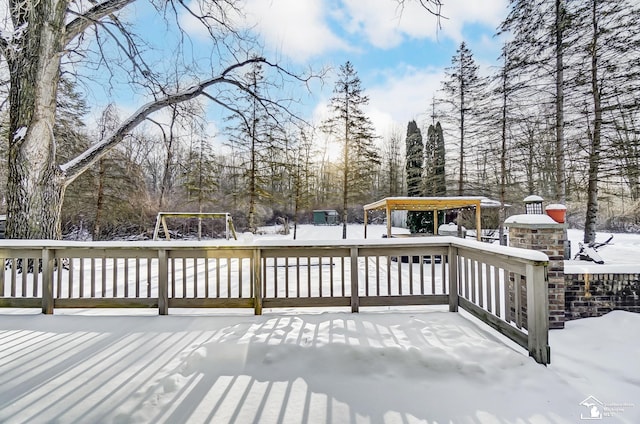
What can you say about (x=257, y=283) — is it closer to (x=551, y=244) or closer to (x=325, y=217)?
(x=551, y=244)

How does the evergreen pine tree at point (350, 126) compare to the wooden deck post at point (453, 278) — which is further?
the evergreen pine tree at point (350, 126)

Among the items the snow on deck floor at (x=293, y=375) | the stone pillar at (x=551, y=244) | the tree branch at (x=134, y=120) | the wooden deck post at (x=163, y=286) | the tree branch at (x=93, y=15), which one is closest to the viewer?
the snow on deck floor at (x=293, y=375)

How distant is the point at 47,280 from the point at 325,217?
77.1ft

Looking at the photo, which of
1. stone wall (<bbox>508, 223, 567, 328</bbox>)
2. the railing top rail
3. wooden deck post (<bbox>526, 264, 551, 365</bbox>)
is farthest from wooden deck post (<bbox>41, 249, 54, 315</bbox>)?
stone wall (<bbox>508, 223, 567, 328</bbox>)

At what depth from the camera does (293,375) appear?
7.03 feet

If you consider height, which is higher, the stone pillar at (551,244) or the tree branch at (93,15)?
the tree branch at (93,15)

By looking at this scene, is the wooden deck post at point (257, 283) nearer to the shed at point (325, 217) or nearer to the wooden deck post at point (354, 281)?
the wooden deck post at point (354, 281)

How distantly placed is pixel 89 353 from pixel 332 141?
1608 centimetres

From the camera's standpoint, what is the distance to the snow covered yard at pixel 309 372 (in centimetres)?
175

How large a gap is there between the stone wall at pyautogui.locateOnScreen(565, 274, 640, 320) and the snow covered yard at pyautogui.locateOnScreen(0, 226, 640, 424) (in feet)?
1.28

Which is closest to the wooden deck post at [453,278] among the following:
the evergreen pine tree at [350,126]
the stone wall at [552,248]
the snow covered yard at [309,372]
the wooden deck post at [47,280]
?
the snow covered yard at [309,372]

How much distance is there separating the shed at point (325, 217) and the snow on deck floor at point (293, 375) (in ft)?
76.1

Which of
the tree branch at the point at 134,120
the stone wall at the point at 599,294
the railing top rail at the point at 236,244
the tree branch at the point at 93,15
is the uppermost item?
the tree branch at the point at 93,15

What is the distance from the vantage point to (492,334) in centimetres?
284
